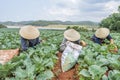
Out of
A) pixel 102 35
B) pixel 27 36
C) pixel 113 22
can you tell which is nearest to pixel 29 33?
pixel 27 36

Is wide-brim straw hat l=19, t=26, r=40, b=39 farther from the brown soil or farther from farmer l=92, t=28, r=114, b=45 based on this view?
farmer l=92, t=28, r=114, b=45

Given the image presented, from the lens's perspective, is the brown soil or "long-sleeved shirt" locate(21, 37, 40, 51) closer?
the brown soil

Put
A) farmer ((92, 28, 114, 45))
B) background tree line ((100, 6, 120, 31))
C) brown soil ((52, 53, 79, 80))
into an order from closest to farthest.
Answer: brown soil ((52, 53, 79, 80))
farmer ((92, 28, 114, 45))
background tree line ((100, 6, 120, 31))

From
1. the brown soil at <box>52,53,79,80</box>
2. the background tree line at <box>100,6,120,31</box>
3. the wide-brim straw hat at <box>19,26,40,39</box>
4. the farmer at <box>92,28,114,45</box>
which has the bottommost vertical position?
the background tree line at <box>100,6,120,31</box>

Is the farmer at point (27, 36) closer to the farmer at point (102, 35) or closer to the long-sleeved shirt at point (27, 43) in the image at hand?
the long-sleeved shirt at point (27, 43)

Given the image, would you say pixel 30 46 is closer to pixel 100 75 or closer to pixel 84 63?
pixel 84 63

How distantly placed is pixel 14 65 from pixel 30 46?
3.02m

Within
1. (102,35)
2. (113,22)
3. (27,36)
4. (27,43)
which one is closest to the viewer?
(27,36)

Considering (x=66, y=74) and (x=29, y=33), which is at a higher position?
(x=29, y=33)

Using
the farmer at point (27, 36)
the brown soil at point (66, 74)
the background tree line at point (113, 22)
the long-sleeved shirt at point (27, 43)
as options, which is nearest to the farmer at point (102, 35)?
the long-sleeved shirt at point (27, 43)

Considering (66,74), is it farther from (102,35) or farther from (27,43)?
(102,35)

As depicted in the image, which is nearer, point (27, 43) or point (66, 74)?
point (66, 74)

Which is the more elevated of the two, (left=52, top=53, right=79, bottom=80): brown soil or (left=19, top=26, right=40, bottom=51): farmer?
(left=19, top=26, right=40, bottom=51): farmer

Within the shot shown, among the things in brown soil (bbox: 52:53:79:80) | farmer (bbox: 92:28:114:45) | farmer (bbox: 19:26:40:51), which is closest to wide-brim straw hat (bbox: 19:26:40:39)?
farmer (bbox: 19:26:40:51)
